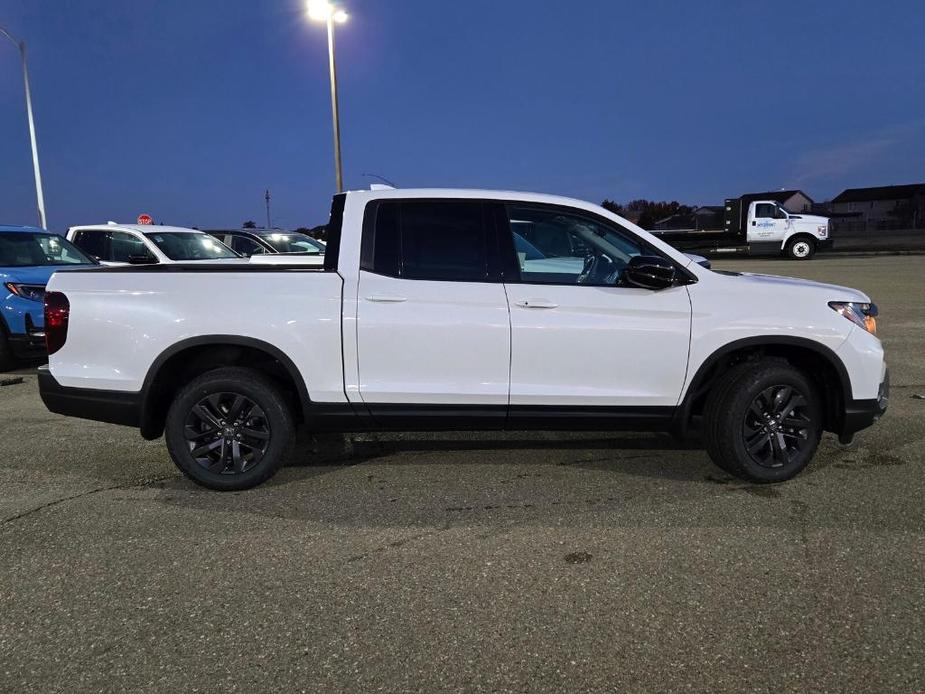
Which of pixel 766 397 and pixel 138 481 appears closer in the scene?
pixel 766 397

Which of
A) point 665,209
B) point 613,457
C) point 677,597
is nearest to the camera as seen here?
point 677,597

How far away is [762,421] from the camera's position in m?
4.26

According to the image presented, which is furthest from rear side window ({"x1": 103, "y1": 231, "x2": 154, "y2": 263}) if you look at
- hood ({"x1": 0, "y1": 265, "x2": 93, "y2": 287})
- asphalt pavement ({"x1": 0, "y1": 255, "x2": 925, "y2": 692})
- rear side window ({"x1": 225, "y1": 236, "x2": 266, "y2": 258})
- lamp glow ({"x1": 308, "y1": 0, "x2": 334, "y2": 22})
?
lamp glow ({"x1": 308, "y1": 0, "x2": 334, "y2": 22})

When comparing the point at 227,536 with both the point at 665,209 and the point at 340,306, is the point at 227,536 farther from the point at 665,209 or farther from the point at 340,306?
the point at 665,209

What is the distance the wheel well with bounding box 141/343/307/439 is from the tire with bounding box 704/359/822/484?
2.58m

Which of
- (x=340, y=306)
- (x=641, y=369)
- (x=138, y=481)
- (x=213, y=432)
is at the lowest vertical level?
(x=138, y=481)

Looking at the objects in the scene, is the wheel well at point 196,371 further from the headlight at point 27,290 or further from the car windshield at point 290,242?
the car windshield at point 290,242

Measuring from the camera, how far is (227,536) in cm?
368

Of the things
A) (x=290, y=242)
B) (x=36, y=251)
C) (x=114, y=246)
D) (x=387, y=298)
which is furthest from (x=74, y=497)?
(x=290, y=242)

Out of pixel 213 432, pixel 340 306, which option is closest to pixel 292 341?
pixel 340 306

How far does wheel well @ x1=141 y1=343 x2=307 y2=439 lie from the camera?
13.7 ft

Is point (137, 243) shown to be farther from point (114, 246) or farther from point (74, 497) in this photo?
point (74, 497)

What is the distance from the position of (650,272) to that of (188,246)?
890 cm

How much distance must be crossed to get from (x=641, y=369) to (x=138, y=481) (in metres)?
3.30
